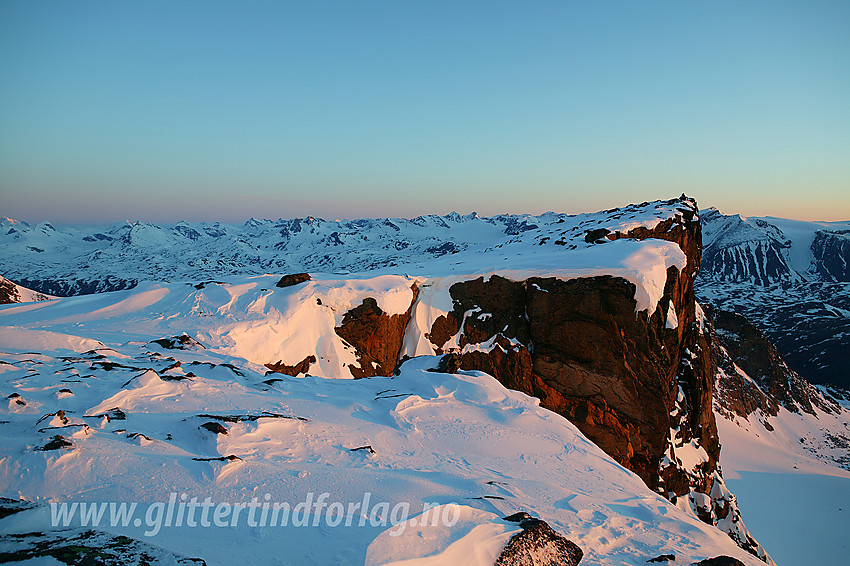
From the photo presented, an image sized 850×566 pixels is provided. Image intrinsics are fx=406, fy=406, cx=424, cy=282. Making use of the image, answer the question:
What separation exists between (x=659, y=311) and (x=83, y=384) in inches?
1030

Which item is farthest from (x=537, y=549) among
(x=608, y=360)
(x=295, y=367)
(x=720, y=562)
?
(x=608, y=360)

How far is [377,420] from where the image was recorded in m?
9.70

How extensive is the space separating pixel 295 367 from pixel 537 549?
1863 cm

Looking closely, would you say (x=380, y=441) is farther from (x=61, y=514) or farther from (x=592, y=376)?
(x=592, y=376)

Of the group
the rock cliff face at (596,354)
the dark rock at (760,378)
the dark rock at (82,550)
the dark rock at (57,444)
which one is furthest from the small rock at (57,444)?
the dark rock at (760,378)

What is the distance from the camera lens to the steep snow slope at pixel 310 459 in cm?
497

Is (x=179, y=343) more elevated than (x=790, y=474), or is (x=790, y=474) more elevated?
(x=179, y=343)

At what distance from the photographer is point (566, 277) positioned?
24.4m

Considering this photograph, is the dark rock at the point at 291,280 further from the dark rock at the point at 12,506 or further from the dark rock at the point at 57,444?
the dark rock at the point at 12,506

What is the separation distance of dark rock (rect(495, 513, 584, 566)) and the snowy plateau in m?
0.03

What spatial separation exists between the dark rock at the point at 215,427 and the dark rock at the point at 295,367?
43.1 feet

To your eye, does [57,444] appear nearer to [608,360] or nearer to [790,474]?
[608,360]

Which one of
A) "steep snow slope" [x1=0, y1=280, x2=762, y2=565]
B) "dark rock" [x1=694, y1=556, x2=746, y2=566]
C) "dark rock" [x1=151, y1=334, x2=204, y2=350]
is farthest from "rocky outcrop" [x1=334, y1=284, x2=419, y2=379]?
"dark rock" [x1=694, y1=556, x2=746, y2=566]

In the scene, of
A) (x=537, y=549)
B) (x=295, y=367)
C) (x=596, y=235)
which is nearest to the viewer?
(x=537, y=549)
